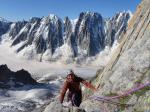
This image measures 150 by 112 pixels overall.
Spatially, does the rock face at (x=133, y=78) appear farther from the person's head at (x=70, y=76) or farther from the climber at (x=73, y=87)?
the person's head at (x=70, y=76)

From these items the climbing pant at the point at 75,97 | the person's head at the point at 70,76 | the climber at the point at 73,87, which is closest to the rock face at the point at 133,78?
the climbing pant at the point at 75,97

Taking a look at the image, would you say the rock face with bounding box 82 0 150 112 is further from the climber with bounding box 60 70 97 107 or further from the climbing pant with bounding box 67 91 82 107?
the climber with bounding box 60 70 97 107

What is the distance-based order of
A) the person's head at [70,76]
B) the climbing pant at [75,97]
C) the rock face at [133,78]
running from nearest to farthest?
the rock face at [133,78] → the person's head at [70,76] → the climbing pant at [75,97]

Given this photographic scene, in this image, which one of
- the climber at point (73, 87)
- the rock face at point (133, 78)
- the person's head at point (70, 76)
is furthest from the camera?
the climber at point (73, 87)

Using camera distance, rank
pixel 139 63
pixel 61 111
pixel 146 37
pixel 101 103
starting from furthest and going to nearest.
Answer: pixel 146 37 → pixel 139 63 → pixel 101 103 → pixel 61 111

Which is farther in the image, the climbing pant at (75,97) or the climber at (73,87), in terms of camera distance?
the climbing pant at (75,97)

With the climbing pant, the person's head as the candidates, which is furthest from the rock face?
the person's head

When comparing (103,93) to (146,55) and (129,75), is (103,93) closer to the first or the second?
(129,75)

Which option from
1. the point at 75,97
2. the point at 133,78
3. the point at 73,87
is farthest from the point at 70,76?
the point at 133,78

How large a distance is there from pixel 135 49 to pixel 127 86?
593cm

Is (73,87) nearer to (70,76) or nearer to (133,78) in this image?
(70,76)

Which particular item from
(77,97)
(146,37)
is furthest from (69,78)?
(146,37)

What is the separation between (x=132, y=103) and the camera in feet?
91.5

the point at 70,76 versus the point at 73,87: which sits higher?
the point at 70,76
